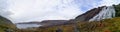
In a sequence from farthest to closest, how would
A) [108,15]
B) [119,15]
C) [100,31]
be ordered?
[108,15] → [119,15] → [100,31]

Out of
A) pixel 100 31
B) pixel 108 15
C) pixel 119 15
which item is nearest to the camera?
pixel 100 31

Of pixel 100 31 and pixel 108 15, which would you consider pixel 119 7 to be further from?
pixel 100 31

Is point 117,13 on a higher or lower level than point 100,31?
higher

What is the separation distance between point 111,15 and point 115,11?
412 centimetres

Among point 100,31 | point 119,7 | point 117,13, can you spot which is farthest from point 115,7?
point 100,31

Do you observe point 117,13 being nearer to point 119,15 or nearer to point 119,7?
point 119,15

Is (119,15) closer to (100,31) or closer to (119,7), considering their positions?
(119,7)

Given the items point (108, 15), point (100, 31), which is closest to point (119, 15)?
point (108, 15)

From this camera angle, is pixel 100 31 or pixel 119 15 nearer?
pixel 100 31

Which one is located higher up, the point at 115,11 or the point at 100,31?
the point at 115,11

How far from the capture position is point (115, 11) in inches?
7466

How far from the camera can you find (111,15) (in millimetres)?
192125

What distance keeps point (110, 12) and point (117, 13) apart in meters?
9.89

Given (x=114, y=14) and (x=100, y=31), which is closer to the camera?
(x=100, y=31)
